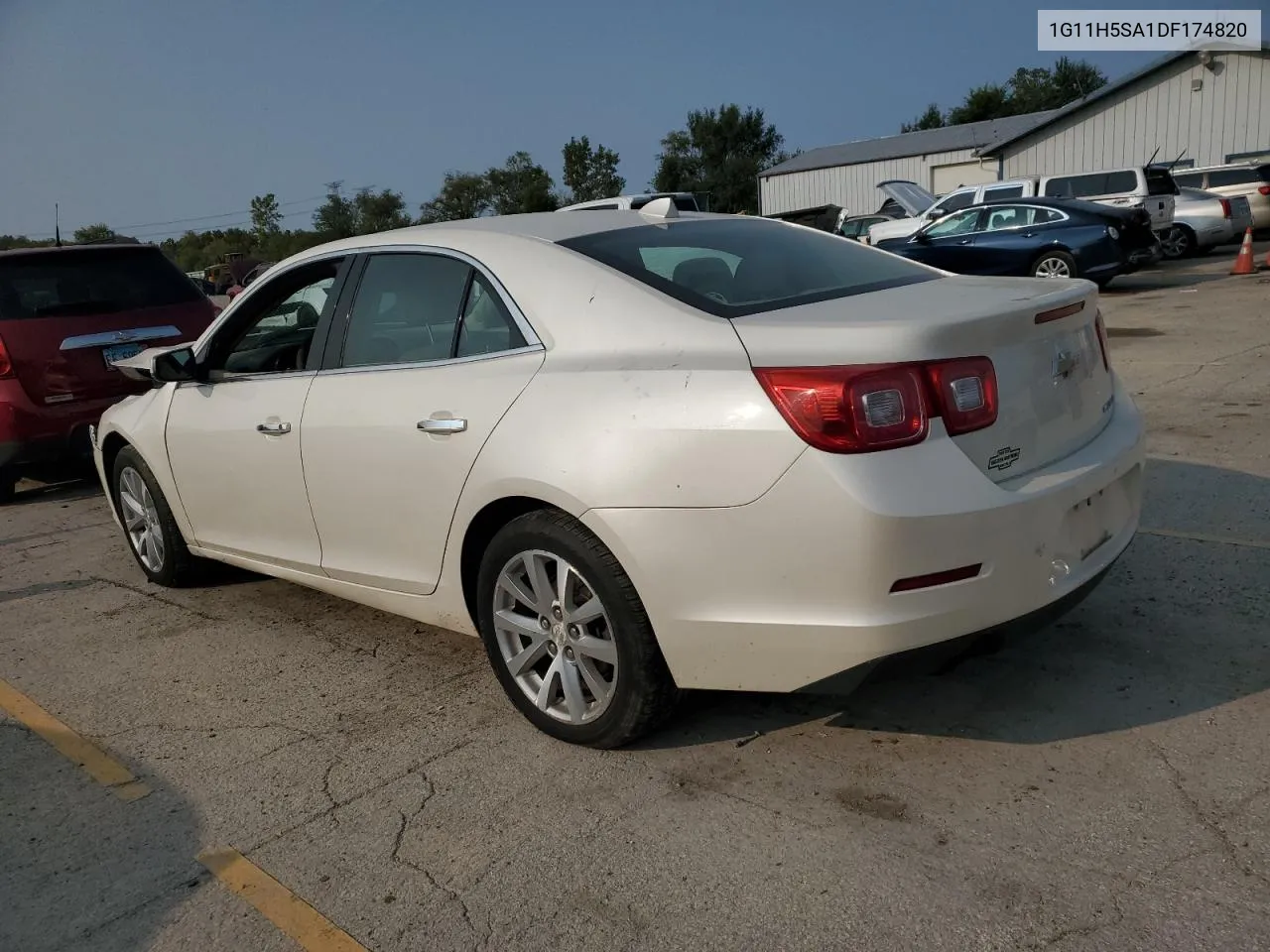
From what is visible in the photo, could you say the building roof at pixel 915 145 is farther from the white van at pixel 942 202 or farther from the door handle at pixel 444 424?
the door handle at pixel 444 424

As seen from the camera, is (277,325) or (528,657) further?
(277,325)

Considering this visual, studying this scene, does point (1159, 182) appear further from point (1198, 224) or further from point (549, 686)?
point (549, 686)

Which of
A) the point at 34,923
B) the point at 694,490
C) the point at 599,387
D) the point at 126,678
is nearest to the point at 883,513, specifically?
the point at 694,490

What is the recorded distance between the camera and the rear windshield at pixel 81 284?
24.7 ft

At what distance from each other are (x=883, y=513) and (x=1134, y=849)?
101 cm

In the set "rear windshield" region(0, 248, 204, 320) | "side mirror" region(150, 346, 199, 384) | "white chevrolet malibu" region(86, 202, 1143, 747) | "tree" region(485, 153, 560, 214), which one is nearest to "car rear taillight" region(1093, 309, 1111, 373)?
"white chevrolet malibu" region(86, 202, 1143, 747)

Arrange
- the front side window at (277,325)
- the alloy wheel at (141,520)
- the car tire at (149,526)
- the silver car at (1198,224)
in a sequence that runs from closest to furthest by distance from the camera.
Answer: the front side window at (277,325) < the car tire at (149,526) < the alloy wheel at (141,520) < the silver car at (1198,224)

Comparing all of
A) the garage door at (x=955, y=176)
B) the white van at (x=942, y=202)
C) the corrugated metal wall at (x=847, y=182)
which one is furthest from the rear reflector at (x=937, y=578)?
the corrugated metal wall at (x=847, y=182)

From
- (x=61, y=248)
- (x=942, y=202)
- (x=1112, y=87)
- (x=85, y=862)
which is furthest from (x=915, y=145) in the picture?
(x=85, y=862)

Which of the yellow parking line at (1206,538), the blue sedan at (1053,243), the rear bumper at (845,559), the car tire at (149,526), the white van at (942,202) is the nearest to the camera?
the rear bumper at (845,559)

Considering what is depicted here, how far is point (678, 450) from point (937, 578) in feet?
2.43

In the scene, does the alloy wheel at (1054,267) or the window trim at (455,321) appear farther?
the alloy wheel at (1054,267)

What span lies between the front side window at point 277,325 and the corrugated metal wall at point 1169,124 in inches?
1270

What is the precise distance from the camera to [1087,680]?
11.6 feet
